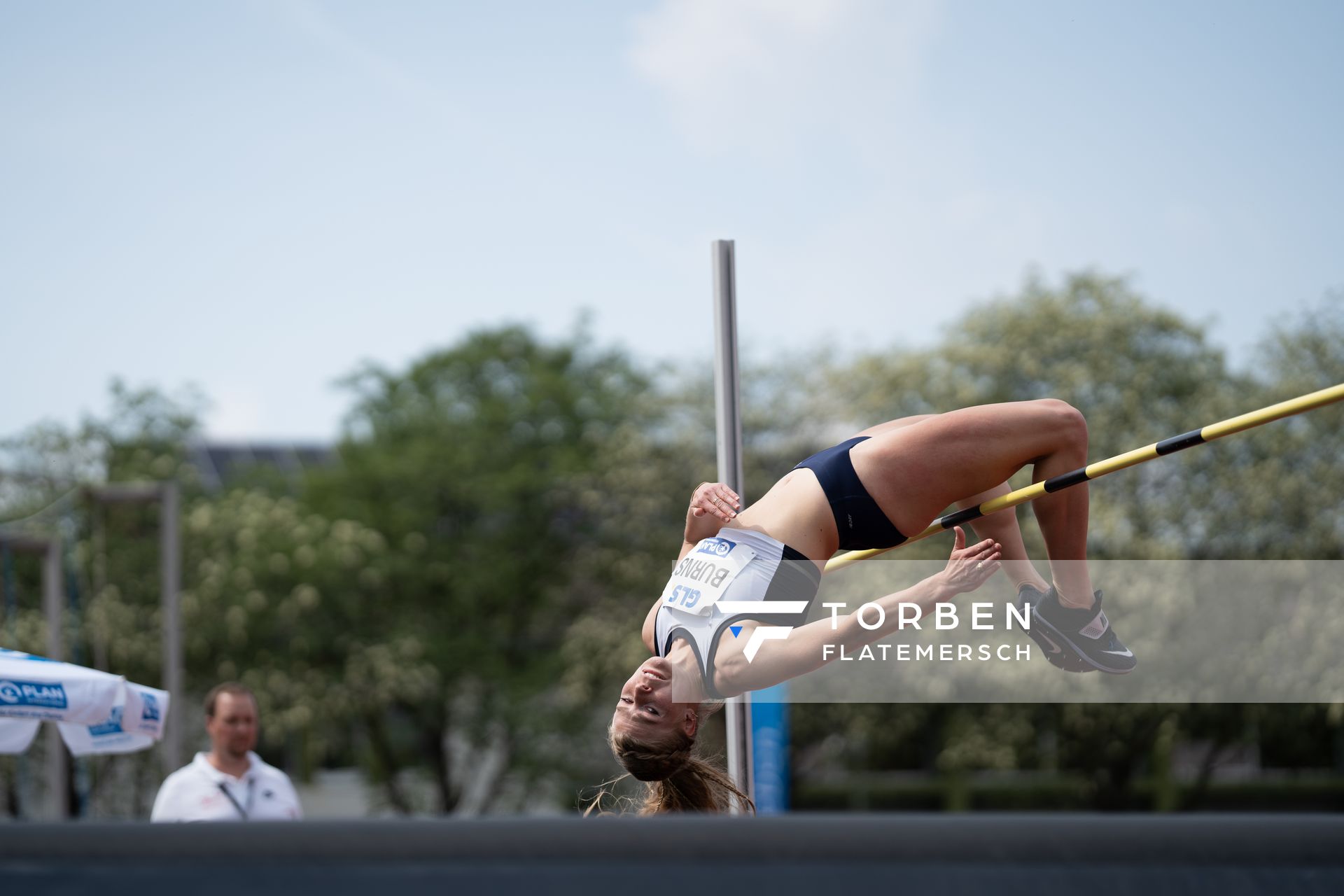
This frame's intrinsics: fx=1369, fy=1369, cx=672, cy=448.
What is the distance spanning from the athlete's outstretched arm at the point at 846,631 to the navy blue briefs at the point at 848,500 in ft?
0.80

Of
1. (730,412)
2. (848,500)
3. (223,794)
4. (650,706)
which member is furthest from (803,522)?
(223,794)

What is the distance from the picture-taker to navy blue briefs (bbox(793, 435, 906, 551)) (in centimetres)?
405

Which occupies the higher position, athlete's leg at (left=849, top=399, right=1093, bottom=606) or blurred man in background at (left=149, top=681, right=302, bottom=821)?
athlete's leg at (left=849, top=399, right=1093, bottom=606)

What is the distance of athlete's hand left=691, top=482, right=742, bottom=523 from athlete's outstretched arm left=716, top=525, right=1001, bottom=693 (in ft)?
1.45

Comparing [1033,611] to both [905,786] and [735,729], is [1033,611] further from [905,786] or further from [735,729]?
[905,786]

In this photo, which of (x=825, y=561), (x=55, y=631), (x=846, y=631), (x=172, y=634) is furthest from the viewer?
(x=172, y=634)

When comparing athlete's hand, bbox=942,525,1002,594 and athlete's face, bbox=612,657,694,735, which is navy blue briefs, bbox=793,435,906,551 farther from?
athlete's face, bbox=612,657,694,735

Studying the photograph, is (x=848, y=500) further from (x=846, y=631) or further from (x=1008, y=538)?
(x=1008, y=538)

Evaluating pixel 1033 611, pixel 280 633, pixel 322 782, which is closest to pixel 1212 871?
pixel 1033 611

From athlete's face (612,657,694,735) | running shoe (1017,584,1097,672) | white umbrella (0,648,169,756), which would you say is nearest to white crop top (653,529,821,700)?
athlete's face (612,657,694,735)

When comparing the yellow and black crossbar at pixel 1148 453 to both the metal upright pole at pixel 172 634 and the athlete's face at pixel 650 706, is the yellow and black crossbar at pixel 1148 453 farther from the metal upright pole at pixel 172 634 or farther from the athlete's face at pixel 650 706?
the metal upright pole at pixel 172 634

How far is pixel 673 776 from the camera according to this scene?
438cm

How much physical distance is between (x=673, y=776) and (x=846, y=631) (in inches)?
35.7

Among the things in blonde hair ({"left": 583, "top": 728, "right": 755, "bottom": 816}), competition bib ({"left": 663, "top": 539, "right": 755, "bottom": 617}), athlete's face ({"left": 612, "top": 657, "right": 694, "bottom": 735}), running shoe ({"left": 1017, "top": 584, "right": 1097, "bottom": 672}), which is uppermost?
competition bib ({"left": 663, "top": 539, "right": 755, "bottom": 617})
